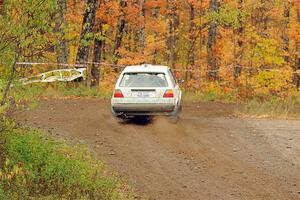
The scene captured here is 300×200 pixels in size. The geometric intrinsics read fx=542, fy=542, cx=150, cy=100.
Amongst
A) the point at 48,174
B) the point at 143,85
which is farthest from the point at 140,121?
the point at 48,174

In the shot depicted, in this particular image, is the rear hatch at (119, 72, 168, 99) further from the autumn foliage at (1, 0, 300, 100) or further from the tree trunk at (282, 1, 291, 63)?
the tree trunk at (282, 1, 291, 63)

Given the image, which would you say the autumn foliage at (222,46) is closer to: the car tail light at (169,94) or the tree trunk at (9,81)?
the car tail light at (169,94)

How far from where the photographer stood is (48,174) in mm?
9344

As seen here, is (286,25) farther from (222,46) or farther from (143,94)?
(143,94)

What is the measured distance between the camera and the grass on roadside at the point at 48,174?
8.83m

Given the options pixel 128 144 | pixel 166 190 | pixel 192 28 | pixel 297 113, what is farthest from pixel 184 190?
pixel 192 28

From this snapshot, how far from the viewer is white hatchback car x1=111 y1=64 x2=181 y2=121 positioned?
15.7 m

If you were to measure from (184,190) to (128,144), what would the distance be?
3724mm

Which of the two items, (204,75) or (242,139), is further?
(204,75)

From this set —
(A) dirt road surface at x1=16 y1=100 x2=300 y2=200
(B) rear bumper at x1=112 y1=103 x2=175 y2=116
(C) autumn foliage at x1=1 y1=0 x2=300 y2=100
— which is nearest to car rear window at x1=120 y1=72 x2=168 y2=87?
(B) rear bumper at x1=112 y1=103 x2=175 y2=116

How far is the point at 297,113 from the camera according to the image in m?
19.2

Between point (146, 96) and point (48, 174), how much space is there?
6.72m

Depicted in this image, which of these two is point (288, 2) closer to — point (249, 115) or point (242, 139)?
point (249, 115)

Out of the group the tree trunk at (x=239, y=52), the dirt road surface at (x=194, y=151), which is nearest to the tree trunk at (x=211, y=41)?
the tree trunk at (x=239, y=52)
